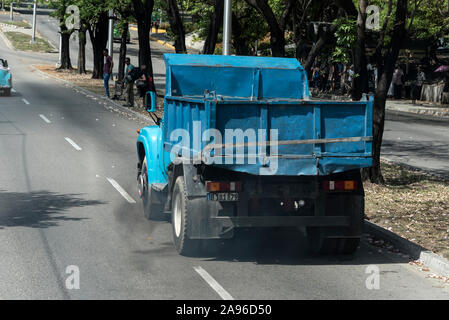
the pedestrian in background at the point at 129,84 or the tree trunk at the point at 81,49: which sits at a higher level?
the tree trunk at the point at 81,49

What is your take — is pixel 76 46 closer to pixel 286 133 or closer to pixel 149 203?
pixel 149 203

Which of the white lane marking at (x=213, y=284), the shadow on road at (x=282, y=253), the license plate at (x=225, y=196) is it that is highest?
the license plate at (x=225, y=196)

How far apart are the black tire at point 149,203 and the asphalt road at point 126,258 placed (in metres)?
0.16

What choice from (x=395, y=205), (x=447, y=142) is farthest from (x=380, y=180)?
(x=447, y=142)

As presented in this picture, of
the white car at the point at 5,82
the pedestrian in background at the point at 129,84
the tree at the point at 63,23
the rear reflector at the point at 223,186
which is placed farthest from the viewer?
the tree at the point at 63,23

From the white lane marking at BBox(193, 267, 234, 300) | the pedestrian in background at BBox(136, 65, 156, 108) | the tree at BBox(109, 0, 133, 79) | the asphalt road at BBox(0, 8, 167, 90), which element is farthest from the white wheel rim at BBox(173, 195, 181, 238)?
the asphalt road at BBox(0, 8, 167, 90)

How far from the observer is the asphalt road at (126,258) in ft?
27.5

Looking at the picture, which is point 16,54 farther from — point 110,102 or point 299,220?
point 299,220

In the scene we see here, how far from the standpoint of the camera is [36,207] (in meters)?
12.7

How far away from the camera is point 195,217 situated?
9570 mm

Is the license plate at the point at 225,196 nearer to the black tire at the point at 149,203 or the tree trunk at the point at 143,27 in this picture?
the black tire at the point at 149,203

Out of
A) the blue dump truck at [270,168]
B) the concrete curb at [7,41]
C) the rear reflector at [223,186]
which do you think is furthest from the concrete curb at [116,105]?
the concrete curb at [7,41]

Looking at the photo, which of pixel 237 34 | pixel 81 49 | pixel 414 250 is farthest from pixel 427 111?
pixel 414 250

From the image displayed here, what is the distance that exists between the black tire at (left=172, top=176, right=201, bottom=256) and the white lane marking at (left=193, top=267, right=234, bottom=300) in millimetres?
547
